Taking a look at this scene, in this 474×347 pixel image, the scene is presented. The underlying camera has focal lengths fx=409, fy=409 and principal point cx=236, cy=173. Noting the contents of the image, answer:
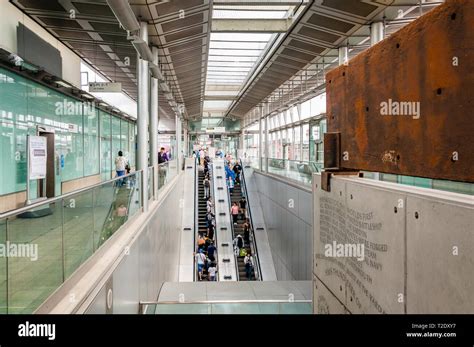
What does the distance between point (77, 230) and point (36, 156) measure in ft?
10.2

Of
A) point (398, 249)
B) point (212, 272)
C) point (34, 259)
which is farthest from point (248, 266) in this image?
point (398, 249)

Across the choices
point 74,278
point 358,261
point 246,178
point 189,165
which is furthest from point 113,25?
point 189,165

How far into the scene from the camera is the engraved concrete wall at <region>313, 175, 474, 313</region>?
163 cm

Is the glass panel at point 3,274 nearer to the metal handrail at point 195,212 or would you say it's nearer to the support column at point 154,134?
the support column at point 154,134

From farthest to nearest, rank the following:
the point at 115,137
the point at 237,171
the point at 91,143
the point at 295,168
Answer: the point at 237,171
the point at 115,137
the point at 91,143
the point at 295,168

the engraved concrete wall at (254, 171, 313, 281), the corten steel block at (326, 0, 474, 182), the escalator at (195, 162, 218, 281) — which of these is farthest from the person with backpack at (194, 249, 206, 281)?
the corten steel block at (326, 0, 474, 182)

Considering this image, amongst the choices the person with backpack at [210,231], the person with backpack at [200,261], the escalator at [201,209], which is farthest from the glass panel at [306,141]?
the person with backpack at [200,261]

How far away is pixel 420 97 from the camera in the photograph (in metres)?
2.04

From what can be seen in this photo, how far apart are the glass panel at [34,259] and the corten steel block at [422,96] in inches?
99.0

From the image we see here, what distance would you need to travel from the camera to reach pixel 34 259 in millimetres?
3209

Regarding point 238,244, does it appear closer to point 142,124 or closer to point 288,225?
point 288,225

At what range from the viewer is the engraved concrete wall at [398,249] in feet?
5.34

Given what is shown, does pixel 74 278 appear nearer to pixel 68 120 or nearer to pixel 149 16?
pixel 149 16

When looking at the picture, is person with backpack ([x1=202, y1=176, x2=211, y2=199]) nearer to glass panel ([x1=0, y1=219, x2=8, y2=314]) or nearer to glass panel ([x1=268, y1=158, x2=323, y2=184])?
glass panel ([x1=268, y1=158, x2=323, y2=184])
